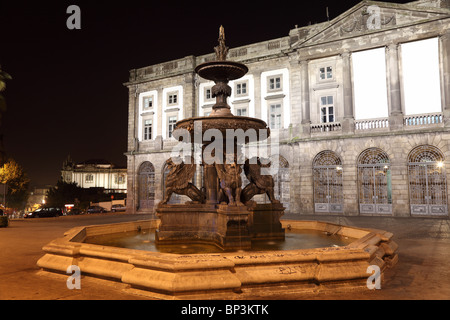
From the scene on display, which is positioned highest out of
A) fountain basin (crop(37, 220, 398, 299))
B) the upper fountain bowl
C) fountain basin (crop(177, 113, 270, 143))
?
the upper fountain bowl

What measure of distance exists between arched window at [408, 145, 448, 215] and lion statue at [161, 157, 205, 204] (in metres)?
16.5

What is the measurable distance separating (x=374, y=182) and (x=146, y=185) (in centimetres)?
1855

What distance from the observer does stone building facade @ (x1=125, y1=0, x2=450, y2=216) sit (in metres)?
19.3

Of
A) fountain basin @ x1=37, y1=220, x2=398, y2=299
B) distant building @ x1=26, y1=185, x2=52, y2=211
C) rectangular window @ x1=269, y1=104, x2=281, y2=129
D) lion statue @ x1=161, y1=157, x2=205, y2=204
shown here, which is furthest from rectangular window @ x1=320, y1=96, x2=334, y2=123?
distant building @ x1=26, y1=185, x2=52, y2=211

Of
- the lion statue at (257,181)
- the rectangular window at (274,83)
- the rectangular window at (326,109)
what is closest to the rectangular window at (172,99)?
the rectangular window at (274,83)

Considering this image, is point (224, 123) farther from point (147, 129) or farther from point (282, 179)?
point (147, 129)

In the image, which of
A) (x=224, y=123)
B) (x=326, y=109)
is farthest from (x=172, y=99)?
(x=224, y=123)

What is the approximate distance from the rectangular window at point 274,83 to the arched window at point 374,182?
7817mm

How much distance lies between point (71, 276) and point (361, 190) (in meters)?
19.3

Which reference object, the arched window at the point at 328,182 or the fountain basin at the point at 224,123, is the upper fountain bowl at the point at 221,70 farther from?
the arched window at the point at 328,182

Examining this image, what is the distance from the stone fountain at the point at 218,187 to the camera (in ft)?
24.0

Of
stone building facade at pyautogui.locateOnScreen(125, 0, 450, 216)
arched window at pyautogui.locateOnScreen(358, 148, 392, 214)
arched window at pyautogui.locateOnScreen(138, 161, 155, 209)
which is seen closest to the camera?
stone building facade at pyautogui.locateOnScreen(125, 0, 450, 216)

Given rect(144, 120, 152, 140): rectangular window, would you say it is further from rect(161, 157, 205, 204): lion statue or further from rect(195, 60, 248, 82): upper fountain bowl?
rect(161, 157, 205, 204): lion statue

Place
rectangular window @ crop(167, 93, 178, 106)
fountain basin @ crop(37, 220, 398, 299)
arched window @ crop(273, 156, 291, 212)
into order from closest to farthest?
fountain basin @ crop(37, 220, 398, 299), arched window @ crop(273, 156, 291, 212), rectangular window @ crop(167, 93, 178, 106)
